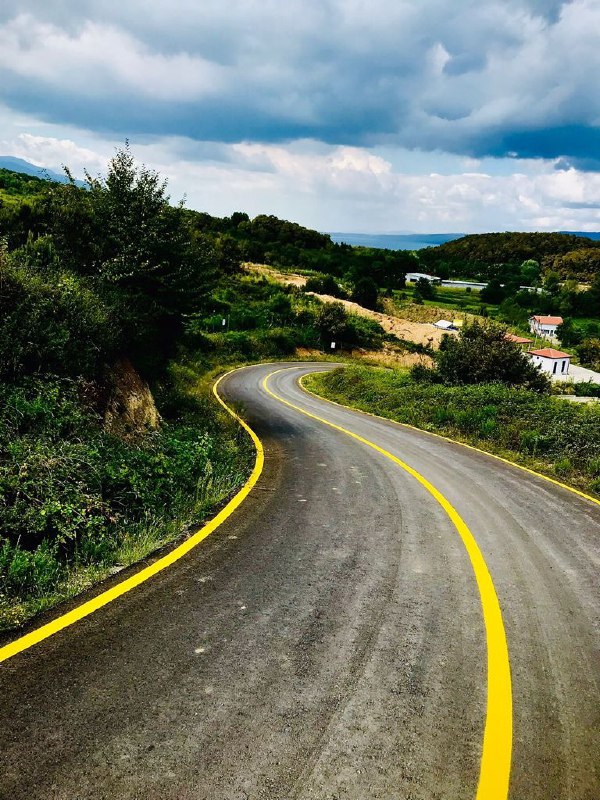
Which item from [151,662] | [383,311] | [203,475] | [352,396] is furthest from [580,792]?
[383,311]

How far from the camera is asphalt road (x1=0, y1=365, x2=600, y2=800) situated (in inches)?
102

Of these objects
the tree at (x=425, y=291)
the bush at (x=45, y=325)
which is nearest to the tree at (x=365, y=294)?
the tree at (x=425, y=291)

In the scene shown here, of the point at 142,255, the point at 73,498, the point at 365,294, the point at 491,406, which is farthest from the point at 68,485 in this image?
the point at 365,294

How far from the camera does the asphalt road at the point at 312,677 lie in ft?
8.54

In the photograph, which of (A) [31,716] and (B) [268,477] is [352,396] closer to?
(B) [268,477]

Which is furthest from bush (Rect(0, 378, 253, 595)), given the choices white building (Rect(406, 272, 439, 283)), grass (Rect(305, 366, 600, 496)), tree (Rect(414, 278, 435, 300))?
white building (Rect(406, 272, 439, 283))

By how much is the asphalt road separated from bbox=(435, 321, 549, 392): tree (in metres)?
16.6

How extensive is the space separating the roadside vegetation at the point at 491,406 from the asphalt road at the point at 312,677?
6.40 meters

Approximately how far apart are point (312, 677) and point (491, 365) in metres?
20.8

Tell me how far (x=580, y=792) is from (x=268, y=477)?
6.77 metres

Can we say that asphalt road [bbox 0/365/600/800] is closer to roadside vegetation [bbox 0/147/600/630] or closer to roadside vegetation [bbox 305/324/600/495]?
roadside vegetation [bbox 0/147/600/630]

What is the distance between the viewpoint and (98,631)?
12.1ft

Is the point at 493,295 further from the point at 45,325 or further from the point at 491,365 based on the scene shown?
the point at 45,325

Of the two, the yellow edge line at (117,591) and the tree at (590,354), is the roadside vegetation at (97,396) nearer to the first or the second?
the yellow edge line at (117,591)
